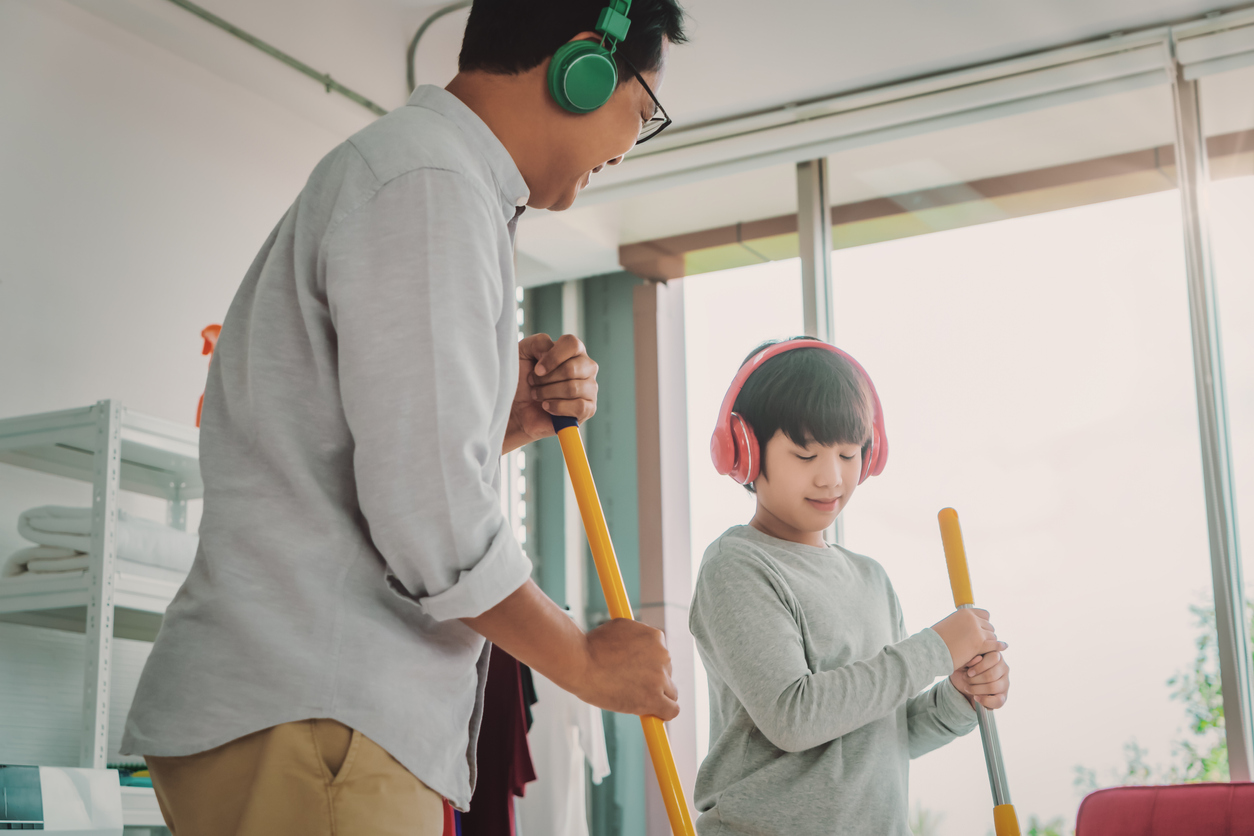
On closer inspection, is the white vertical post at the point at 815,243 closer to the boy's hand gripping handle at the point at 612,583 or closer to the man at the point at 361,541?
the boy's hand gripping handle at the point at 612,583

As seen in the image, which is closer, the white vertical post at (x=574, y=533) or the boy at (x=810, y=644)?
the boy at (x=810, y=644)

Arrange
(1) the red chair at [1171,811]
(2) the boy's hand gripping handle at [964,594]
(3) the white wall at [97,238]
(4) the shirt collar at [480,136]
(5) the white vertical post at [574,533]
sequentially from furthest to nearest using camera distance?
1. (5) the white vertical post at [574,533]
2. (3) the white wall at [97,238]
3. (1) the red chair at [1171,811]
4. (2) the boy's hand gripping handle at [964,594]
5. (4) the shirt collar at [480,136]

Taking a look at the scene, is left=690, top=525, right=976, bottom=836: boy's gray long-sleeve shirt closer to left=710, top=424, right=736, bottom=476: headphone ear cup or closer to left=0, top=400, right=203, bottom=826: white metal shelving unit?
left=710, top=424, right=736, bottom=476: headphone ear cup

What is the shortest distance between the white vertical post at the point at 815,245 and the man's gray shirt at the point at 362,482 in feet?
9.48

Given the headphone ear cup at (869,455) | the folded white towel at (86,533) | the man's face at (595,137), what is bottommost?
the folded white towel at (86,533)

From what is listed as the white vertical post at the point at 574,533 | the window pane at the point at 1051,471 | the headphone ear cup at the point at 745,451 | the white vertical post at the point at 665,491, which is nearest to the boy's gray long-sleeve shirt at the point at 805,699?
the headphone ear cup at the point at 745,451

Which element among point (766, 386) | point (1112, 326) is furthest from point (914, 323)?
point (766, 386)

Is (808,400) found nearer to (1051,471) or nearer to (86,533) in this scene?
(86,533)

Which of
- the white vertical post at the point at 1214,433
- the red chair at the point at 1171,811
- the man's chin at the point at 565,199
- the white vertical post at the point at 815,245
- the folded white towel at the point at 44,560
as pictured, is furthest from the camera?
the white vertical post at the point at 815,245

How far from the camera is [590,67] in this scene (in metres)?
0.94

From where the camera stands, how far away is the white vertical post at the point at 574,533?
407 centimetres

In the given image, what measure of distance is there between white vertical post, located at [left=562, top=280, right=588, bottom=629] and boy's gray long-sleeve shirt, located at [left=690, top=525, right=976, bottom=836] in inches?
99.9

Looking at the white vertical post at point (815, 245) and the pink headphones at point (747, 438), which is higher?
the white vertical post at point (815, 245)

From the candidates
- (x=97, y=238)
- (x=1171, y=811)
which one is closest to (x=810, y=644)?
(x=1171, y=811)
